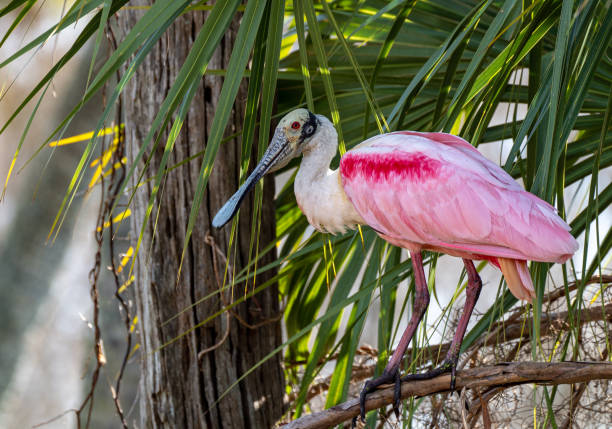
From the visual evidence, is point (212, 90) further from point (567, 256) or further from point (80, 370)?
point (80, 370)

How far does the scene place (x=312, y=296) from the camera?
9.55 ft

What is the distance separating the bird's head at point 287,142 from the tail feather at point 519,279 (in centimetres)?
53

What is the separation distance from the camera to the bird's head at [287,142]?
1.82m

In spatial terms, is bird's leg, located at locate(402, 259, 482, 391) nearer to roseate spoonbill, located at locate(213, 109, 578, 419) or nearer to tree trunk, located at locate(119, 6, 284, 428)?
roseate spoonbill, located at locate(213, 109, 578, 419)

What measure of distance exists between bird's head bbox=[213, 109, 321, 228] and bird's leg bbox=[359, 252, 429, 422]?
355 millimetres

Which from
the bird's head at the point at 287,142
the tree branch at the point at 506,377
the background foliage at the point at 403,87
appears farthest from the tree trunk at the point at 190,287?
the tree branch at the point at 506,377

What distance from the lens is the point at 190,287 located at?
242 centimetres

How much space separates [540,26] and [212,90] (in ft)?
3.95

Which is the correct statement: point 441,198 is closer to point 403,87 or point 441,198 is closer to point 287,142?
point 287,142

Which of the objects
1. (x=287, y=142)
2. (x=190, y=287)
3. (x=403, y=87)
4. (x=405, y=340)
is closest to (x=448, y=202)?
(x=405, y=340)

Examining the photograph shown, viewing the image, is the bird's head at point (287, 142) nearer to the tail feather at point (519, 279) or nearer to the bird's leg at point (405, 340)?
the bird's leg at point (405, 340)

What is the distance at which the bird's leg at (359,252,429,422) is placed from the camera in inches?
64.4

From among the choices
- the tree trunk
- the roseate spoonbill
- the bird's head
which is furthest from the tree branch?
the tree trunk

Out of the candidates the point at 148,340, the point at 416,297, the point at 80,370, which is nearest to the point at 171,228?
the point at 148,340
